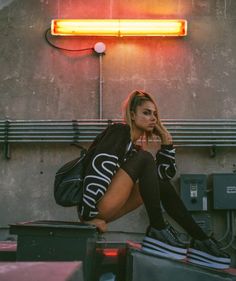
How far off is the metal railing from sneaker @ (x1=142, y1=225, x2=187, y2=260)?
87.6 inches

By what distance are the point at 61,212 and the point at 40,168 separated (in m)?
0.48

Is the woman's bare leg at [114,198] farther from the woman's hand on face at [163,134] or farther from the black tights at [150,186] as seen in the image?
the woman's hand on face at [163,134]

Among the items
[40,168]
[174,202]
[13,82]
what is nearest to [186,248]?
[174,202]

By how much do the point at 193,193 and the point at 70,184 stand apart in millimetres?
2172

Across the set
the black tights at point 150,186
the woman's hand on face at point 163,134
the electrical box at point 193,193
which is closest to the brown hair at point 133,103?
the woman's hand on face at point 163,134

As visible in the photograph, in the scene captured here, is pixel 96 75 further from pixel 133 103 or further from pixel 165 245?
pixel 165 245

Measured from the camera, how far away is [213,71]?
460 cm

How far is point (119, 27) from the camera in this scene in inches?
176

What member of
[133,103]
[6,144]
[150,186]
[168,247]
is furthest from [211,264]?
[6,144]

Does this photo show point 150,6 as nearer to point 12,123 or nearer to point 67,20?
point 67,20

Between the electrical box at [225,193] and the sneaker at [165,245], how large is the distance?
217 cm

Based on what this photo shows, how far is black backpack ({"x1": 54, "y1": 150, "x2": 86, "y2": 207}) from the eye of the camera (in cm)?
229

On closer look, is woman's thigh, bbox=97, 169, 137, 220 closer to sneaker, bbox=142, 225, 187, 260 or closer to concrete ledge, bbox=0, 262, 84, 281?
sneaker, bbox=142, 225, 187, 260

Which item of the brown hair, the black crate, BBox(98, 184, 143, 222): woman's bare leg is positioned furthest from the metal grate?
the black crate
